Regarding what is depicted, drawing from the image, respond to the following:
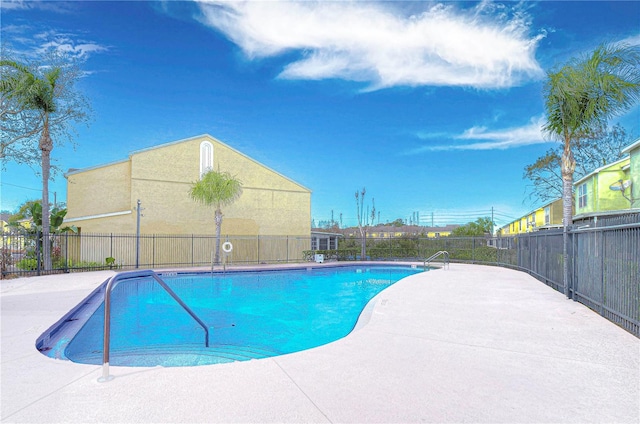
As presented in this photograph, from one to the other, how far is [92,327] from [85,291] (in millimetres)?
3310

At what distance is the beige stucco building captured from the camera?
1873 centimetres

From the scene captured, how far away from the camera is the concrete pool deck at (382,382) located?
2420mm

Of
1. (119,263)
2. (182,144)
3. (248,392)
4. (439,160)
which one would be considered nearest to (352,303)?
(248,392)

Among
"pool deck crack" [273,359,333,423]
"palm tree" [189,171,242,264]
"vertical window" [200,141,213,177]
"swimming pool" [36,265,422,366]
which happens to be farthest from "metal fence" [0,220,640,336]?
"pool deck crack" [273,359,333,423]

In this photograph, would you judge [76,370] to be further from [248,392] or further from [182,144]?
[182,144]

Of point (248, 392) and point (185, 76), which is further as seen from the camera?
point (185, 76)

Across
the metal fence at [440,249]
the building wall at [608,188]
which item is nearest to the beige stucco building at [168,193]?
the metal fence at [440,249]

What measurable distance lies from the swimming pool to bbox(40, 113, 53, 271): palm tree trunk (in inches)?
147

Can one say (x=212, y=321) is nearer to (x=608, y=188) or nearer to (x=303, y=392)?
(x=303, y=392)

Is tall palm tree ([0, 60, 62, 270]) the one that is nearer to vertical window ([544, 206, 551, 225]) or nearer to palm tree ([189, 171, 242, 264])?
palm tree ([189, 171, 242, 264])

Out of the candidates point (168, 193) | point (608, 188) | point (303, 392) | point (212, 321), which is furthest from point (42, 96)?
point (608, 188)

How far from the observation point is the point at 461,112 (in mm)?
28703

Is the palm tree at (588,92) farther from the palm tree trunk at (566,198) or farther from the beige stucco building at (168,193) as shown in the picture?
the beige stucco building at (168,193)

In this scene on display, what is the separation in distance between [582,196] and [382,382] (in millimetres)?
23985
